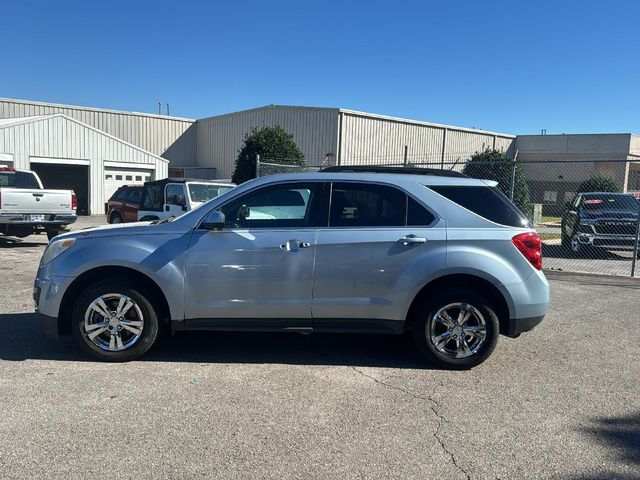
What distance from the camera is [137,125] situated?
34.5 meters

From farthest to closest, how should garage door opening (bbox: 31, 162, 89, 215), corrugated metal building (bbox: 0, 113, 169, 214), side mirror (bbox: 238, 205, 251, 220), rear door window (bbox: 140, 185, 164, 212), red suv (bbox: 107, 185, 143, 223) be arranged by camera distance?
garage door opening (bbox: 31, 162, 89, 215)
corrugated metal building (bbox: 0, 113, 169, 214)
red suv (bbox: 107, 185, 143, 223)
rear door window (bbox: 140, 185, 164, 212)
side mirror (bbox: 238, 205, 251, 220)

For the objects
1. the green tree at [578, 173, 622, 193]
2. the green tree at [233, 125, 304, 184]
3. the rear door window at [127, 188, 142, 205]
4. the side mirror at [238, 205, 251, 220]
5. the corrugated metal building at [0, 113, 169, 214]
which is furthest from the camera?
the green tree at [578, 173, 622, 193]

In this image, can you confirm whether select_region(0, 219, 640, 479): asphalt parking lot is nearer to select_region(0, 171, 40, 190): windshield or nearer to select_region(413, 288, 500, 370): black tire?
select_region(413, 288, 500, 370): black tire

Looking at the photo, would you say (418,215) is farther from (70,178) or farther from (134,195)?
(70,178)

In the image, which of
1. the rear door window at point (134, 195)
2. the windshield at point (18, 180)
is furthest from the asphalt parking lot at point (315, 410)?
the rear door window at point (134, 195)

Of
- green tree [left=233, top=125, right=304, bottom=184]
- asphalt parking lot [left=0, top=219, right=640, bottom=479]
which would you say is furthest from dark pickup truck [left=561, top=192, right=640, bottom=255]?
green tree [left=233, top=125, right=304, bottom=184]

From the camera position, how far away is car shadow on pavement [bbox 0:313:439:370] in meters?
4.93

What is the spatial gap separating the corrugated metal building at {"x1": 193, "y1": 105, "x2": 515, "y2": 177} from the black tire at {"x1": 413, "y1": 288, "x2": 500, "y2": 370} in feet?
78.7

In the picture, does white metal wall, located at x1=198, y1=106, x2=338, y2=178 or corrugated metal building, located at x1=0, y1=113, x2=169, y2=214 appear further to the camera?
white metal wall, located at x1=198, y1=106, x2=338, y2=178

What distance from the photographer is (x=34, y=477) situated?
2928mm

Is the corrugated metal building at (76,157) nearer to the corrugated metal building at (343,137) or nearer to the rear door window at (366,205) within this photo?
the corrugated metal building at (343,137)

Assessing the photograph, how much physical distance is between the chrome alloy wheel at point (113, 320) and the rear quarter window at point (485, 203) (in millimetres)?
2967

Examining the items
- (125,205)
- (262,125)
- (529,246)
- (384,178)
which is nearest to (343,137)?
(262,125)

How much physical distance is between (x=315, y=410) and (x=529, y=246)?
2.43 m
